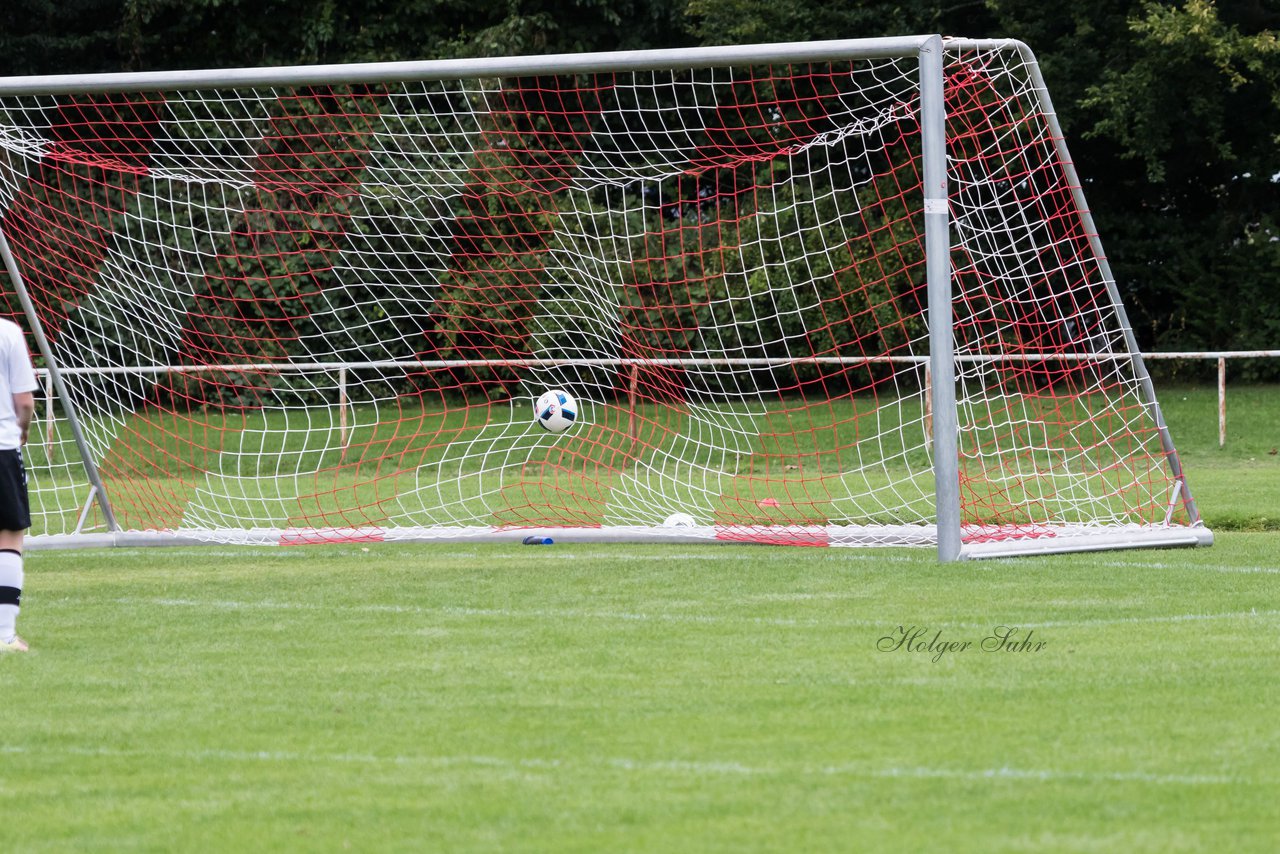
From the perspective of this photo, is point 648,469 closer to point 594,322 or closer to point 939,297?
point 594,322

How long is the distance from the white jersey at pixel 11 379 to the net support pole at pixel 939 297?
→ 4.60 m

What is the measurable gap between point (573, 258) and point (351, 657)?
376 inches

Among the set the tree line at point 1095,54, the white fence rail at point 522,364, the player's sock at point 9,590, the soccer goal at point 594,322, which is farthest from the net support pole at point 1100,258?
the tree line at point 1095,54

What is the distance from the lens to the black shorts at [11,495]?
7184 millimetres

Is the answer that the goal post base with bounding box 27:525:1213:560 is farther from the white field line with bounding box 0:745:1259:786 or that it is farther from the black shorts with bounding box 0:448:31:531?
the white field line with bounding box 0:745:1259:786

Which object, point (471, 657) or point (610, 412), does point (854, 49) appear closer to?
point (471, 657)

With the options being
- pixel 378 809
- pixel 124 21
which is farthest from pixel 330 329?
pixel 378 809

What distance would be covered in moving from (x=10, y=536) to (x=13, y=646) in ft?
1.63

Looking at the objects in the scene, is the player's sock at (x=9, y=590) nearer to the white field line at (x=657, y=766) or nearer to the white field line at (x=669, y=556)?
the white field line at (x=657, y=766)

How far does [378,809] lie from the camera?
4.42m

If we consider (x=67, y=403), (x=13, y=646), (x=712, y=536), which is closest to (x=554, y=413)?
(x=712, y=536)

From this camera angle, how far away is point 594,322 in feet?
53.9

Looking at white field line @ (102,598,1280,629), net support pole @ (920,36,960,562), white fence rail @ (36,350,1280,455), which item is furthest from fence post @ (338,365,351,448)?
net support pole @ (920,36,960,562)

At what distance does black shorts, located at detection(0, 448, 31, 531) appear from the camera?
718 cm
